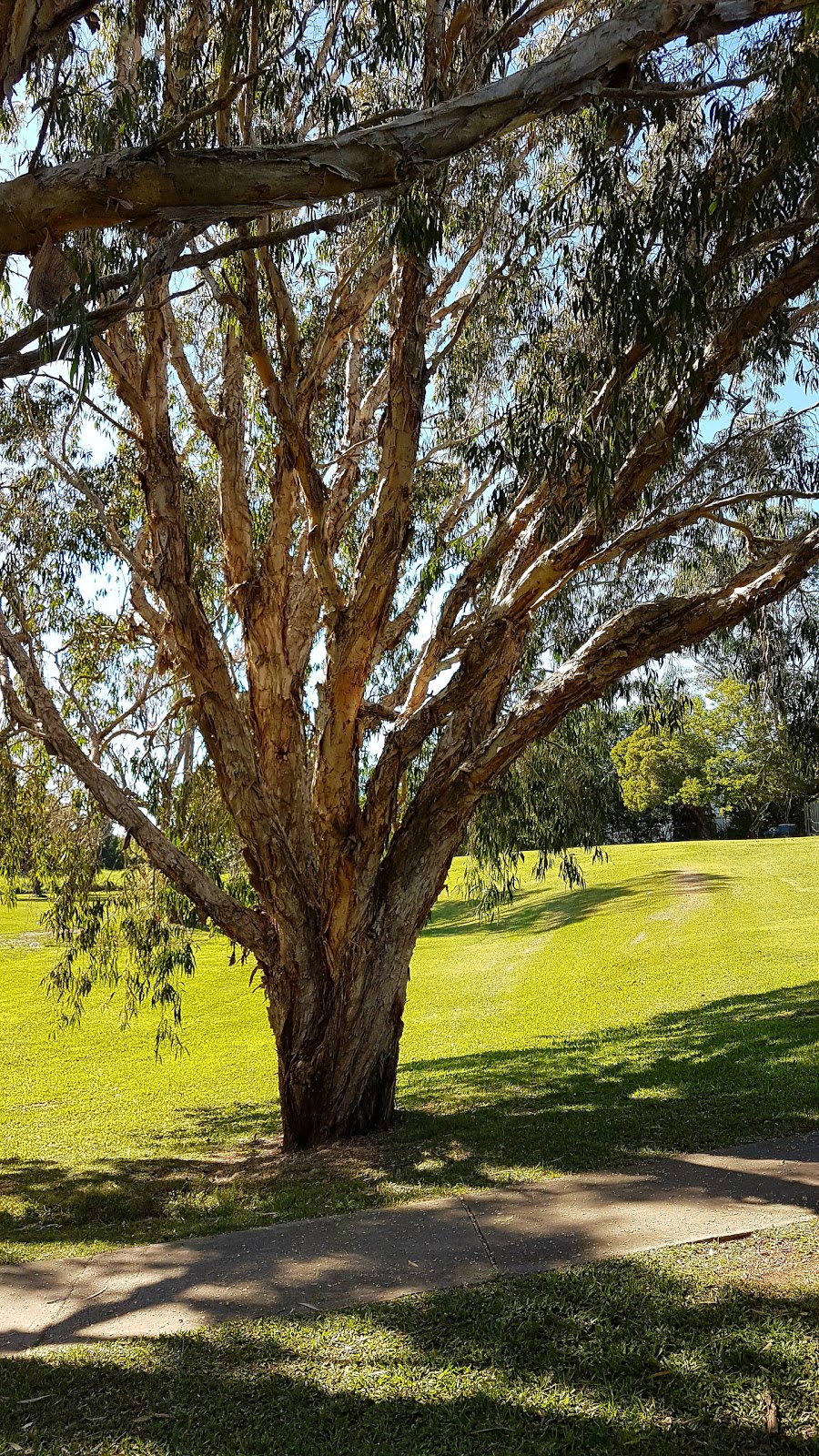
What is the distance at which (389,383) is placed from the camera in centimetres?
699

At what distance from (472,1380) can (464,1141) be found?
11.0ft

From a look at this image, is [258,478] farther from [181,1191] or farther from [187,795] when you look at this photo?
[181,1191]

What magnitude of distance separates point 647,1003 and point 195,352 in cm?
887

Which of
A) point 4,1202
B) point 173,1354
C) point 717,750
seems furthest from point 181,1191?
point 717,750

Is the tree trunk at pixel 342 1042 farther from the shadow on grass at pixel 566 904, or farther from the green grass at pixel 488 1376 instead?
the shadow on grass at pixel 566 904

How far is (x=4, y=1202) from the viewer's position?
656 centimetres

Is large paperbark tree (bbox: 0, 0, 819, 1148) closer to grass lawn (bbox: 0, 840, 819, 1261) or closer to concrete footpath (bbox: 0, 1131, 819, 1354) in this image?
grass lawn (bbox: 0, 840, 819, 1261)

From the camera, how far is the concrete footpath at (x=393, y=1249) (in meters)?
3.83

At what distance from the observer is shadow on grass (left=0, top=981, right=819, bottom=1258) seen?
5391mm

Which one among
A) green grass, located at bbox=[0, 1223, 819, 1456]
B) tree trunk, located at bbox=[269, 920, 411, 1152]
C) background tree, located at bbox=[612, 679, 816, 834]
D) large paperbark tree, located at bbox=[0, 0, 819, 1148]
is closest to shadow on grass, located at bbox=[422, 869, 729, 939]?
background tree, located at bbox=[612, 679, 816, 834]

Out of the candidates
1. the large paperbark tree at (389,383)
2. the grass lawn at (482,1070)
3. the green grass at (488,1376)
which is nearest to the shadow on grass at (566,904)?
the grass lawn at (482,1070)

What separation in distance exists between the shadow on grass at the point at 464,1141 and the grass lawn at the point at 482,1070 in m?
0.03

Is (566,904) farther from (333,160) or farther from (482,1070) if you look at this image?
(333,160)

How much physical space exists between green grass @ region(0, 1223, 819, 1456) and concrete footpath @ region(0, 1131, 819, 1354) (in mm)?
201
